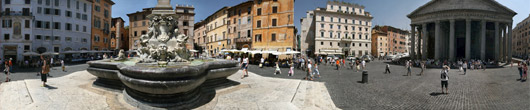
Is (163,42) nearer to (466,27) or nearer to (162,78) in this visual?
(162,78)

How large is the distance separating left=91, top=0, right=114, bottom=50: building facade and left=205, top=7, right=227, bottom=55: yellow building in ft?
65.5

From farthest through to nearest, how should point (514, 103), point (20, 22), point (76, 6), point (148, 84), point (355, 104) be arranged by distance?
point (76, 6), point (20, 22), point (514, 103), point (355, 104), point (148, 84)

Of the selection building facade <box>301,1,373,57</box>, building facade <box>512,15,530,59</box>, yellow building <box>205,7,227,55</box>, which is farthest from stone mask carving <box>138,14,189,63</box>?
building facade <box>512,15,530,59</box>

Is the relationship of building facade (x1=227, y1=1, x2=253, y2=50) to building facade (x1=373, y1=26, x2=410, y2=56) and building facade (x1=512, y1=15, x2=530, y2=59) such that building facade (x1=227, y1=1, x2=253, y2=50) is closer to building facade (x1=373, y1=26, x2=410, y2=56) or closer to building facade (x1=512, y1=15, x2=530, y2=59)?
building facade (x1=373, y1=26, x2=410, y2=56)

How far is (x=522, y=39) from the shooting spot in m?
58.0

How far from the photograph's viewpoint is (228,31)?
4234 cm

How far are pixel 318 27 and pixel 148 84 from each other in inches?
1907

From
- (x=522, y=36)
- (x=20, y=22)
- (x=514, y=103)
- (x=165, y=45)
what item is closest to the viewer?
(x=514, y=103)

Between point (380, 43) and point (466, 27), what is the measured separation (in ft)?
117

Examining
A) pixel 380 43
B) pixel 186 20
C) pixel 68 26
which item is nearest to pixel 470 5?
pixel 380 43

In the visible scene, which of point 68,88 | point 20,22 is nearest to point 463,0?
point 68,88

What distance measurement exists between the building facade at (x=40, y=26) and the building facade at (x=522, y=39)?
91.9 m

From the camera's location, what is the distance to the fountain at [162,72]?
5.00 metres

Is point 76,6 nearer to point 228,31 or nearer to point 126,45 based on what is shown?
point 126,45
